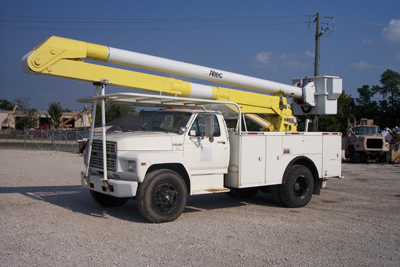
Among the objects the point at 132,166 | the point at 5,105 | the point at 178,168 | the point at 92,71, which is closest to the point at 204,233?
the point at 178,168

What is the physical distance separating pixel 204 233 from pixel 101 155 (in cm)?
259

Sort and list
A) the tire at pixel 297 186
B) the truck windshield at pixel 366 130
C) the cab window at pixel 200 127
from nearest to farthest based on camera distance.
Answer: the cab window at pixel 200 127
the tire at pixel 297 186
the truck windshield at pixel 366 130

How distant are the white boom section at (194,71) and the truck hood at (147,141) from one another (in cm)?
159

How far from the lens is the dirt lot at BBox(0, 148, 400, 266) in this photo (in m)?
5.20

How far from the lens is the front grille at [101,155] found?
711cm

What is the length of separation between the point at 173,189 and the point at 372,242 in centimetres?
361

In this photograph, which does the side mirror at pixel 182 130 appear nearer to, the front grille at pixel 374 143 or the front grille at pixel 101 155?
the front grille at pixel 101 155

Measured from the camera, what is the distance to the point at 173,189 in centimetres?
721

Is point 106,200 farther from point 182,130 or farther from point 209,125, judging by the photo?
point 209,125

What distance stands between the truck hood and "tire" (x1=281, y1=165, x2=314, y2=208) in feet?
9.94

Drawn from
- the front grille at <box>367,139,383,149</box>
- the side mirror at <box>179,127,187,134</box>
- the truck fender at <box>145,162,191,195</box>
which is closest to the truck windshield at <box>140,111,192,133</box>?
the side mirror at <box>179,127,187,134</box>

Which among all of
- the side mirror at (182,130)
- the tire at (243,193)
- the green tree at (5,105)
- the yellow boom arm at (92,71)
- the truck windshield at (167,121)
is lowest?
the tire at (243,193)

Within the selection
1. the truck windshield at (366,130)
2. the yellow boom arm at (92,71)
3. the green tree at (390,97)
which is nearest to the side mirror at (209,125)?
the yellow boom arm at (92,71)

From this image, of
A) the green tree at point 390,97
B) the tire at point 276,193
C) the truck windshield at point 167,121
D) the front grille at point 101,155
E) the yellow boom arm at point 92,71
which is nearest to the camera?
the yellow boom arm at point 92,71
